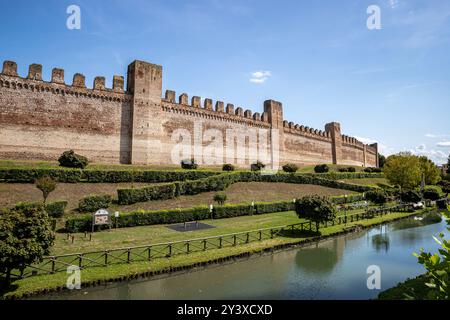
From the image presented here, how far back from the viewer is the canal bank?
31.5 ft

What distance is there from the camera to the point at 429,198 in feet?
120

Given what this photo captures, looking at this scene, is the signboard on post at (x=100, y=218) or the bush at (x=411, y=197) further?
the bush at (x=411, y=197)

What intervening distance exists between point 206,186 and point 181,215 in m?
6.71

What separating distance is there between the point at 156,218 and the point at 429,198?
3497 centimetres

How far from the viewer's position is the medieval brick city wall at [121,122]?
25.0m

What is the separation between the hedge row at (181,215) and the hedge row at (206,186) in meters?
3.13

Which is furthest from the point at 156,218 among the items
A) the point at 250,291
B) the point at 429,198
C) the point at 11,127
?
the point at 429,198

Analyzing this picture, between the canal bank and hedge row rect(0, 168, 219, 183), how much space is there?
13066 millimetres

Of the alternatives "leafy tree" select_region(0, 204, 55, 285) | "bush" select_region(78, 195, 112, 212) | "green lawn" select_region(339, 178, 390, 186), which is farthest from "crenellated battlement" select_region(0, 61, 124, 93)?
"green lawn" select_region(339, 178, 390, 186)

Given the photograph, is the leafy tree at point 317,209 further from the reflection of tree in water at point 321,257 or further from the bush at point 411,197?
the bush at point 411,197

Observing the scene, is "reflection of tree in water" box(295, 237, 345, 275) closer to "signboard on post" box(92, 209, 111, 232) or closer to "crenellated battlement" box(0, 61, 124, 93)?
"signboard on post" box(92, 209, 111, 232)

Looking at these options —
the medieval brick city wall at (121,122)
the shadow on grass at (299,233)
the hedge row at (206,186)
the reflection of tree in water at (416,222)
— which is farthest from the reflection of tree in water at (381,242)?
the medieval brick city wall at (121,122)

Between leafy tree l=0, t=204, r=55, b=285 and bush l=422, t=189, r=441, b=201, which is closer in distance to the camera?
leafy tree l=0, t=204, r=55, b=285

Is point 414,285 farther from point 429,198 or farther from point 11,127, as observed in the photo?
point 429,198
